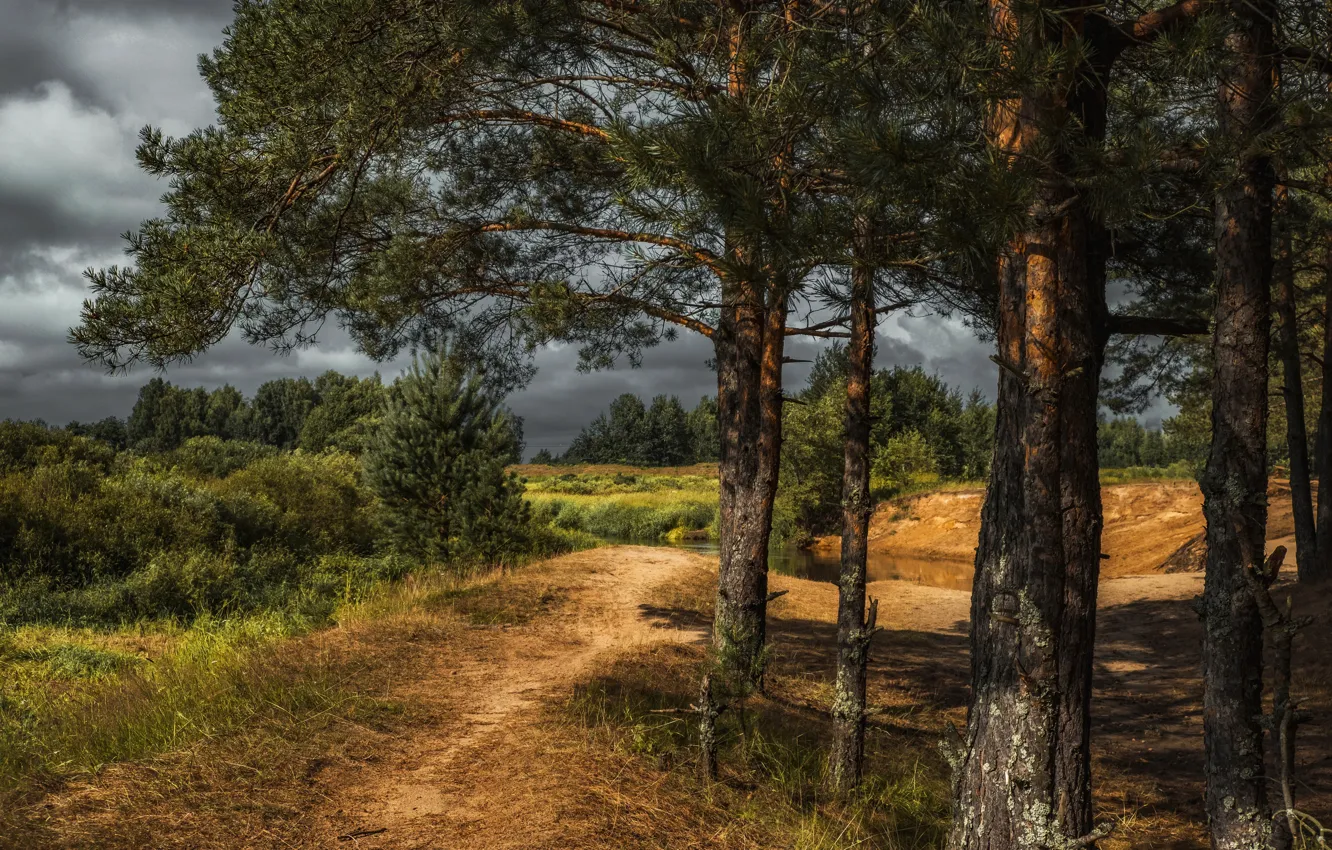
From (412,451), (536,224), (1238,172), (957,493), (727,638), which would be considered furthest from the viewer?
(957,493)

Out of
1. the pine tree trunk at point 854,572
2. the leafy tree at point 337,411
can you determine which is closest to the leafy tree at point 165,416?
the leafy tree at point 337,411

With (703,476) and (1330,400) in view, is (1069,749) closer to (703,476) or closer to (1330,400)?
(1330,400)

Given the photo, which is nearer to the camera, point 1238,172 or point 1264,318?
point 1238,172

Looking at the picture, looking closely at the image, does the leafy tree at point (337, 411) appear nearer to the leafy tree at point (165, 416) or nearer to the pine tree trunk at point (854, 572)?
the leafy tree at point (165, 416)

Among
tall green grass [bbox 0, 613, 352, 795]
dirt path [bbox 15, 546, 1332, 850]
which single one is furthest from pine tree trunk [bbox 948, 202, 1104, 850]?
tall green grass [bbox 0, 613, 352, 795]

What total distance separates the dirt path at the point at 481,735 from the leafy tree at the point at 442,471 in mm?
2884

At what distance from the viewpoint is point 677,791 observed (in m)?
5.24

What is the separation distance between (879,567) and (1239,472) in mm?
20479

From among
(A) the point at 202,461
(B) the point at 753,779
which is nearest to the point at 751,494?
(B) the point at 753,779

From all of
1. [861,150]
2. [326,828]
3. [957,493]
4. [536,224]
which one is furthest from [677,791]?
[957,493]

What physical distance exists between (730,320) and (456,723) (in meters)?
4.48

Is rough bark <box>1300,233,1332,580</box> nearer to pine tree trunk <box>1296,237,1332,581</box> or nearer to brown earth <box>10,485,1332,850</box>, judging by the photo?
pine tree trunk <box>1296,237,1332,581</box>

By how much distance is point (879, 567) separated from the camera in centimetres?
2450

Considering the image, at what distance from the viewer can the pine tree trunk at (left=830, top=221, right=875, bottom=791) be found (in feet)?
19.7
